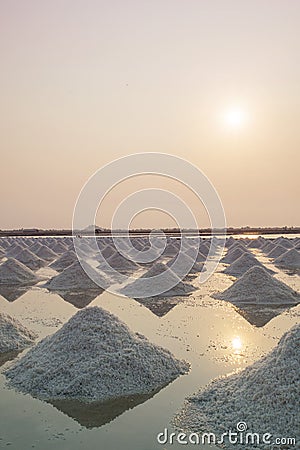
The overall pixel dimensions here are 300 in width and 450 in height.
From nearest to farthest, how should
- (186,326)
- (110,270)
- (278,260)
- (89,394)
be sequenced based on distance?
(89,394)
(186,326)
(110,270)
(278,260)

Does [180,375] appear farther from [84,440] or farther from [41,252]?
[41,252]

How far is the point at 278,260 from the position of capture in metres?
23.8

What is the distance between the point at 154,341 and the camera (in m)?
8.84

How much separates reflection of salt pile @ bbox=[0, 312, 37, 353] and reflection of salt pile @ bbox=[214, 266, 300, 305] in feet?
20.4

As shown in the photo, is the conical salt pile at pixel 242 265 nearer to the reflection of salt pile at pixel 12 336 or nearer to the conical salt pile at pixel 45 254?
the reflection of salt pile at pixel 12 336

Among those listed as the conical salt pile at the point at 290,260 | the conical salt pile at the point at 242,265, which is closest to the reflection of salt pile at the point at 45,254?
the conical salt pile at the point at 242,265

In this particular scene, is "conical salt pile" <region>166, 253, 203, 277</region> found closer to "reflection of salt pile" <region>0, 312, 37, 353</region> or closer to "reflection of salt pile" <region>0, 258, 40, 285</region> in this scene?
"reflection of salt pile" <region>0, 258, 40, 285</region>

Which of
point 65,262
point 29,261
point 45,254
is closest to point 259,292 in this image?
point 65,262

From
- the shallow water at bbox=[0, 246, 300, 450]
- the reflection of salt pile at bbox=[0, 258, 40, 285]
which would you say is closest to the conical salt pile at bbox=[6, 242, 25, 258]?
the reflection of salt pile at bbox=[0, 258, 40, 285]

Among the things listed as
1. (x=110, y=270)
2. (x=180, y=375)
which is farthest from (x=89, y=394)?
(x=110, y=270)

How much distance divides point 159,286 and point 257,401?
30.7 ft

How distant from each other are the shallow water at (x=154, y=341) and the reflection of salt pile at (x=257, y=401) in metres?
0.33

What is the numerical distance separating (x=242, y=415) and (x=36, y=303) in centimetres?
896

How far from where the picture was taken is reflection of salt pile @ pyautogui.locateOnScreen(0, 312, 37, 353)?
8.38 metres
